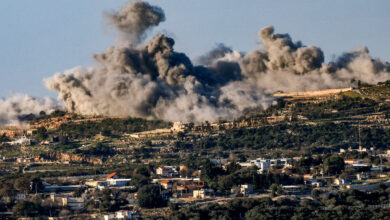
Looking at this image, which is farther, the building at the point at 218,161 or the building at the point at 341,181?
the building at the point at 218,161

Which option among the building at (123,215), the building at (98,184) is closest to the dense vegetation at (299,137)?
the building at (98,184)

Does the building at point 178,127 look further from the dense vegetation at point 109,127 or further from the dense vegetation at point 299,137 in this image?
the dense vegetation at point 299,137

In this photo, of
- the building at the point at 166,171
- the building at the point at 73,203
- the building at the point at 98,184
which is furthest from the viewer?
the building at the point at 166,171

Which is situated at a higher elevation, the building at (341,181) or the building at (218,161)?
the building at (218,161)

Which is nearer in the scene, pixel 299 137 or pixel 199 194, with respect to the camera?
pixel 199 194

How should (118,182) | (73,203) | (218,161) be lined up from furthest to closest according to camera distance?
(218,161), (118,182), (73,203)

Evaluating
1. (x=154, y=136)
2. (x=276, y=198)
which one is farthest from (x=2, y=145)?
(x=276, y=198)

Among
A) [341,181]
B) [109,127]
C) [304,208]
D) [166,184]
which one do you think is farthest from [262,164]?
[109,127]

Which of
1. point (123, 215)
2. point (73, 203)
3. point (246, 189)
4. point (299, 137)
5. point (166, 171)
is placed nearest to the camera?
point (123, 215)

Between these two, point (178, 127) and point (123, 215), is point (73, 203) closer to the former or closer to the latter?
point (123, 215)

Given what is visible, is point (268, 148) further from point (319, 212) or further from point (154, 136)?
point (319, 212)

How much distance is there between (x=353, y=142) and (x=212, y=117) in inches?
534

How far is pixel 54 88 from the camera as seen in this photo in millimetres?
117312

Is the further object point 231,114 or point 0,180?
point 231,114
